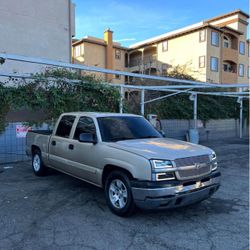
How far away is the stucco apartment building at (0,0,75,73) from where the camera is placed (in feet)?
50.9

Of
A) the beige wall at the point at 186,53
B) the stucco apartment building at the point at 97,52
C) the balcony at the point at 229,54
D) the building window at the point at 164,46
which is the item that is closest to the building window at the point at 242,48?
the balcony at the point at 229,54

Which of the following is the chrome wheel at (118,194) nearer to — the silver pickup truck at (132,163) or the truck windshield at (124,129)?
the silver pickup truck at (132,163)

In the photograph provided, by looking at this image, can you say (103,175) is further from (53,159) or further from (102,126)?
(53,159)

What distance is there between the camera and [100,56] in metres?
32.9

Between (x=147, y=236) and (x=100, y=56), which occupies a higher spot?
(x=100, y=56)

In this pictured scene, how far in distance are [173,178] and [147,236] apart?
3.08ft

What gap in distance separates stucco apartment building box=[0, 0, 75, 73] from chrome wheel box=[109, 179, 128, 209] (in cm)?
1216

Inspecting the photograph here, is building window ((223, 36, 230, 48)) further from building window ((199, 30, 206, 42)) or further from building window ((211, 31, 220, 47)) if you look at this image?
building window ((199, 30, 206, 42))

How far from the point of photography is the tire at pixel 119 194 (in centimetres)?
470

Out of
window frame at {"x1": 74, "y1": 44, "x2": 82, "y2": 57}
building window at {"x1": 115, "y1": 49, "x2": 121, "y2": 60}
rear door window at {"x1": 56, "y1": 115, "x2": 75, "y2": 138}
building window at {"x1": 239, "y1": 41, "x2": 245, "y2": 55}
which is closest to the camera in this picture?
rear door window at {"x1": 56, "y1": 115, "x2": 75, "y2": 138}

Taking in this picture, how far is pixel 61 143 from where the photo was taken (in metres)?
6.59

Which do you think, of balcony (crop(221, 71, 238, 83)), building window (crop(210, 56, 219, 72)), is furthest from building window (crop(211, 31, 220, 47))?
balcony (crop(221, 71, 238, 83))

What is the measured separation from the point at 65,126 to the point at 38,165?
5.73 feet

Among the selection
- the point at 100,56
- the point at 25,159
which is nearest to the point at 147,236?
the point at 25,159
